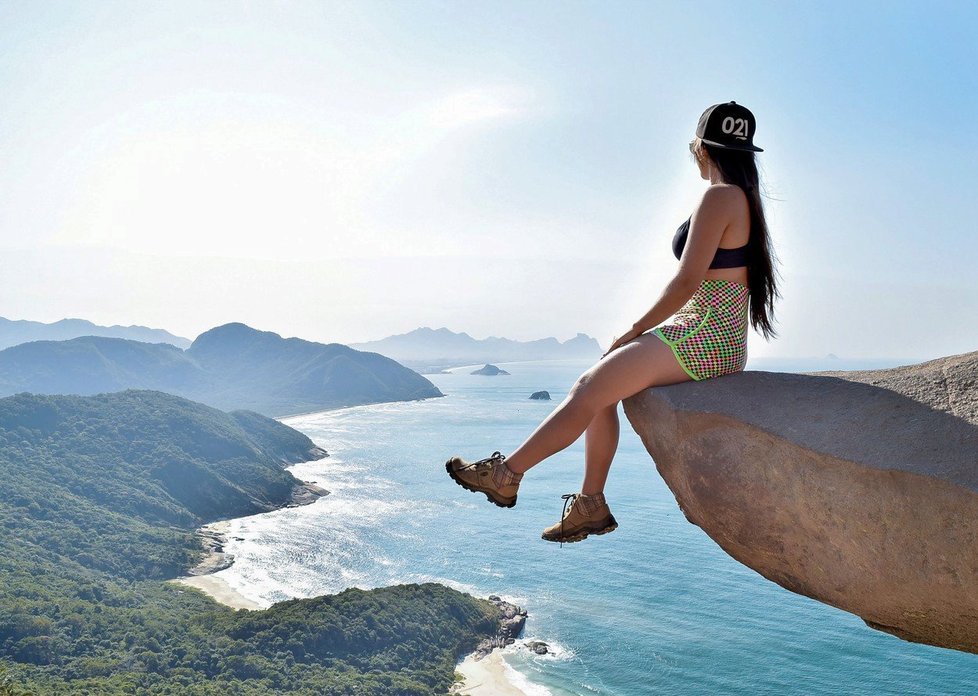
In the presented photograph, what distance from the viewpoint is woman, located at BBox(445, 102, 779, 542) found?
3447 mm

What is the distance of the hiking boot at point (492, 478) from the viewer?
11.7 feet

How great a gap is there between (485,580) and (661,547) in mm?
11587

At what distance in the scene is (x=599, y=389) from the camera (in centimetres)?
347

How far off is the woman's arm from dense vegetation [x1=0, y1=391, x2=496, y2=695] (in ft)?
86.1

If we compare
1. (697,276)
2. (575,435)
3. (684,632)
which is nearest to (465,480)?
(575,435)

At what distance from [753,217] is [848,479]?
1267mm

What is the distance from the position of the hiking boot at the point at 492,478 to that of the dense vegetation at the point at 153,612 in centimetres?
2522

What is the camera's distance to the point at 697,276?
3430 mm

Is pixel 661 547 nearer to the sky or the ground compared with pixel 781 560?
nearer to the ground

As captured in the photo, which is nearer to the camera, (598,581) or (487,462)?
(487,462)

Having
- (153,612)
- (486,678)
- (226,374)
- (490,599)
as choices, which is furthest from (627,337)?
(226,374)

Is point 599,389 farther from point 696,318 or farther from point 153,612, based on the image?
point 153,612

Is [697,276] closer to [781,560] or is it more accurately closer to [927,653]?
[781,560]

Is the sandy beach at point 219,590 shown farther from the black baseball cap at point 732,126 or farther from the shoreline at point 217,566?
the black baseball cap at point 732,126
